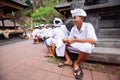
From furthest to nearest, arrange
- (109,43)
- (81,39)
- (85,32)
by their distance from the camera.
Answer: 1. (109,43)
2. (85,32)
3. (81,39)

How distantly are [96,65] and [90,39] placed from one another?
811 millimetres

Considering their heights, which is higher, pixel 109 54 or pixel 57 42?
pixel 57 42

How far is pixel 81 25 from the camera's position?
7.38 feet

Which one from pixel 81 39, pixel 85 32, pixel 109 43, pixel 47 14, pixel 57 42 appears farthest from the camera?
pixel 47 14

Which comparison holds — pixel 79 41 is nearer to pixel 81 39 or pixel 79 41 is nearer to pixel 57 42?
pixel 81 39

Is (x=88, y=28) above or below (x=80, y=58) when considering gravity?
above

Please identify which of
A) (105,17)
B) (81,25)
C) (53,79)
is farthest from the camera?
(105,17)

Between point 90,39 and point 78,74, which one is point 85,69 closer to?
point 78,74

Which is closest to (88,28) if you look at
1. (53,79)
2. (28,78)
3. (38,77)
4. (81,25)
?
(81,25)

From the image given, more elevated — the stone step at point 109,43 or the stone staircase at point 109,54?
the stone step at point 109,43

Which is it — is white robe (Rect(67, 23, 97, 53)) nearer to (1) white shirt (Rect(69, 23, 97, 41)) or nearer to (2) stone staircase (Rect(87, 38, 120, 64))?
(1) white shirt (Rect(69, 23, 97, 41))

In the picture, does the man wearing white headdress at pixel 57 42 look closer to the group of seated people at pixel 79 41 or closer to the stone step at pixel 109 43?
the group of seated people at pixel 79 41

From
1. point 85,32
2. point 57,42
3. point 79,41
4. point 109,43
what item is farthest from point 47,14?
point 79,41

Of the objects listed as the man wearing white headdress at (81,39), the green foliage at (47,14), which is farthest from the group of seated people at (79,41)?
the green foliage at (47,14)
